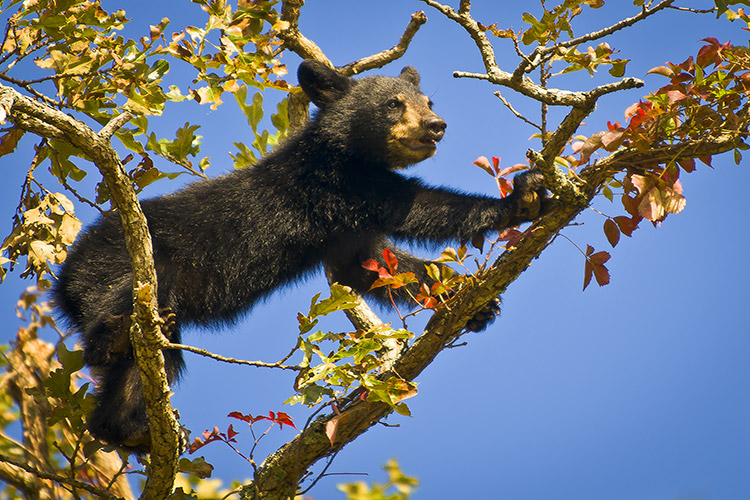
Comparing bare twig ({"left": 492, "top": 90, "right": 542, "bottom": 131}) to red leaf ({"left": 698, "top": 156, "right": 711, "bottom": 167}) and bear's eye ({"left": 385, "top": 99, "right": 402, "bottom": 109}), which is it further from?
bear's eye ({"left": 385, "top": 99, "right": 402, "bottom": 109})

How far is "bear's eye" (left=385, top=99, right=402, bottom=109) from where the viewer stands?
6.61 m

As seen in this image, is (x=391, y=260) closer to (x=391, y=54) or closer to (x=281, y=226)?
(x=281, y=226)

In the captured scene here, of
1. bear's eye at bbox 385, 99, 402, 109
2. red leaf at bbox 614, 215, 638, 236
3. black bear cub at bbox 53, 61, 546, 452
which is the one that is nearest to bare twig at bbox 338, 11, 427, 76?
black bear cub at bbox 53, 61, 546, 452

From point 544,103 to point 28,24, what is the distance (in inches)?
113

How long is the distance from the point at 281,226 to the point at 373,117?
1.47m

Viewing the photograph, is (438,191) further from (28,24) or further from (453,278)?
(28,24)

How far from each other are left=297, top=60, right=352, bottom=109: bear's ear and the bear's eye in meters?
0.44

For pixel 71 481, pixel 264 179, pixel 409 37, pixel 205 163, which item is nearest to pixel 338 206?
pixel 264 179

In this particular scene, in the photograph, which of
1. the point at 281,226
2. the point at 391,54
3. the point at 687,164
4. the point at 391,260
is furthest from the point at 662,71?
the point at 391,54

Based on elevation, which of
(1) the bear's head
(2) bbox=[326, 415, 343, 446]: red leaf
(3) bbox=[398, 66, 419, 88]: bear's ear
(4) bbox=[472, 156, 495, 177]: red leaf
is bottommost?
(2) bbox=[326, 415, 343, 446]: red leaf

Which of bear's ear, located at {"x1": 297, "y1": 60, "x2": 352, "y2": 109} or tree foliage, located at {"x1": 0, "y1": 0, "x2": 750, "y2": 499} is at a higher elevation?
bear's ear, located at {"x1": 297, "y1": 60, "x2": 352, "y2": 109}

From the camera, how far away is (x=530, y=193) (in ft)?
16.4

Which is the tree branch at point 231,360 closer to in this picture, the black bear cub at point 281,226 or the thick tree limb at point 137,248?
the thick tree limb at point 137,248

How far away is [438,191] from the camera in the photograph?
5.71 m
